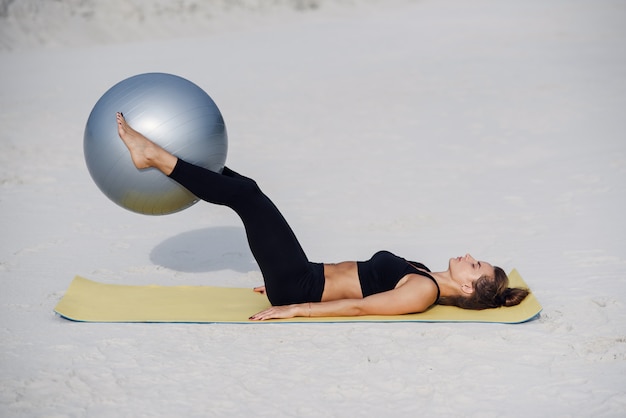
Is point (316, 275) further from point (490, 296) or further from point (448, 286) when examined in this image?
point (490, 296)

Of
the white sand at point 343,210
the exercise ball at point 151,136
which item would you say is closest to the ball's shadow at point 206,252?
the white sand at point 343,210

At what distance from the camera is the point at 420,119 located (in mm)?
11781

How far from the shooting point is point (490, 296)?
553 centimetres

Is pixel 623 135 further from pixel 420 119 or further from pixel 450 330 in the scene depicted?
pixel 450 330

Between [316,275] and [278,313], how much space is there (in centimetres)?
38

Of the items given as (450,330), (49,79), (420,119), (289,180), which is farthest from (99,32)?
(450,330)

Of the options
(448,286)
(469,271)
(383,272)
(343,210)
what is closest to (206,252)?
(343,210)

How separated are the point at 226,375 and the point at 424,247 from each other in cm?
321

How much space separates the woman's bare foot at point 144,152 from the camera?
5.30 m

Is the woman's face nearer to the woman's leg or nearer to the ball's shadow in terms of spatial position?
the woman's leg

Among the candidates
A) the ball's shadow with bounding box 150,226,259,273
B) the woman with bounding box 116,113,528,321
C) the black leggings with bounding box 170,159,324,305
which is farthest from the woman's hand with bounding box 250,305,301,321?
the ball's shadow with bounding box 150,226,259,273

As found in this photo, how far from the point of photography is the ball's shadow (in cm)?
709

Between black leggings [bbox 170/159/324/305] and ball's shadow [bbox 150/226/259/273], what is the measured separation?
1572mm

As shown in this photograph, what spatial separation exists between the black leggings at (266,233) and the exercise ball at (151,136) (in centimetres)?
16
